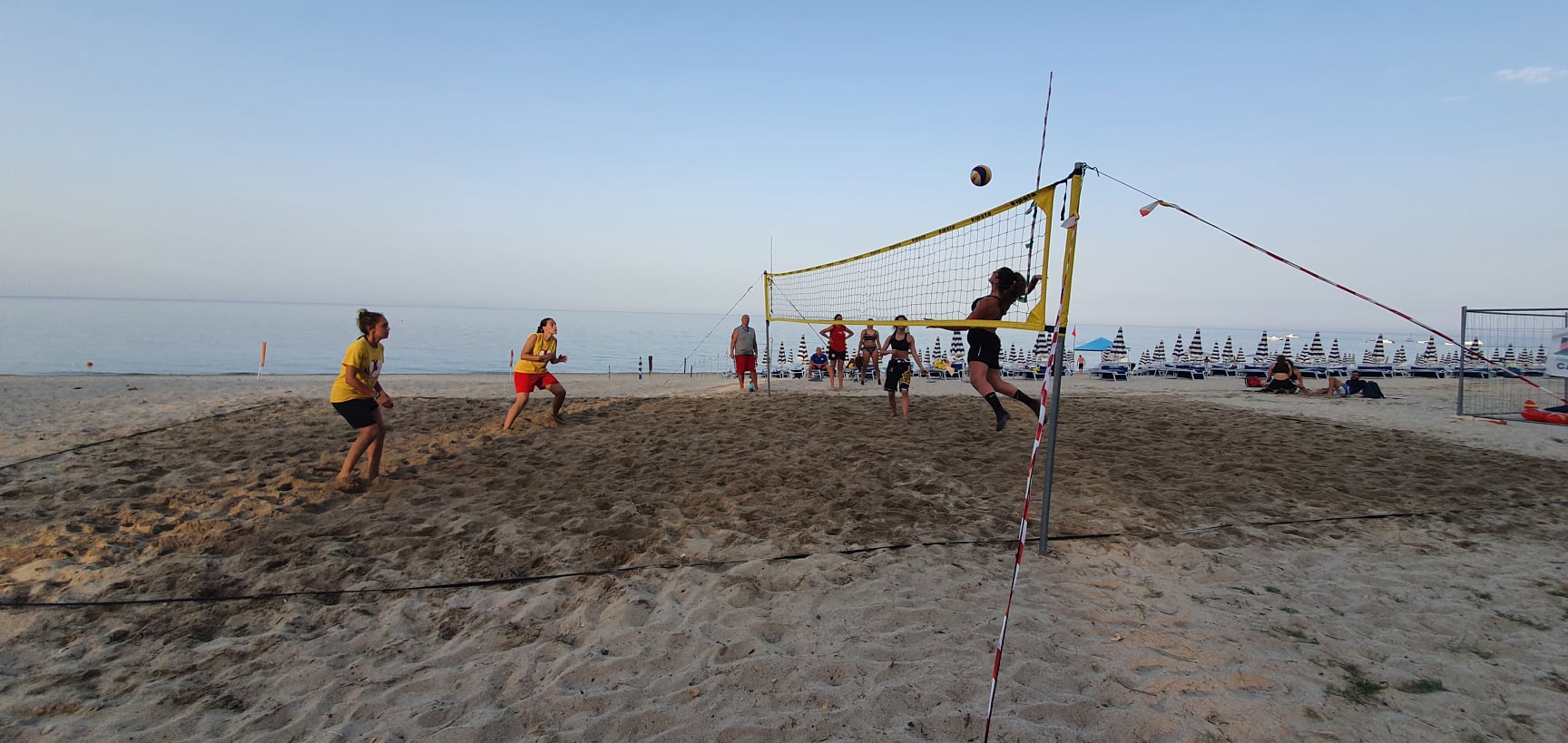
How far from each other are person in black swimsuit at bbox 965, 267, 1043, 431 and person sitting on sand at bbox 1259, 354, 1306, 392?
9762mm

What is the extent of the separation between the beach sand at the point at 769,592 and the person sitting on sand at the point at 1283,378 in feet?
21.5

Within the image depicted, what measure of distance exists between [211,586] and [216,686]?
1.00 metres

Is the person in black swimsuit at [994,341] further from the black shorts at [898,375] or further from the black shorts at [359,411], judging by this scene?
the black shorts at [359,411]

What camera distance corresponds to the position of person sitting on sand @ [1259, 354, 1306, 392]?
12.0m

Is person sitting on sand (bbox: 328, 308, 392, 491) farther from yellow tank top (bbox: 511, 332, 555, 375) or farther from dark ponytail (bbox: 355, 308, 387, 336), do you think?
yellow tank top (bbox: 511, 332, 555, 375)

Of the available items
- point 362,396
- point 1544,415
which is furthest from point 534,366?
point 1544,415

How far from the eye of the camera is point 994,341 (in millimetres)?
5227

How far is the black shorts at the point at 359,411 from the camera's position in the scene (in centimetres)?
441

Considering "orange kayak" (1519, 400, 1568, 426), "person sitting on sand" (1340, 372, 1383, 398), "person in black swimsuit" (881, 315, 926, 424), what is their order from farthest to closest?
"person sitting on sand" (1340, 372, 1383, 398)
"orange kayak" (1519, 400, 1568, 426)
"person in black swimsuit" (881, 315, 926, 424)

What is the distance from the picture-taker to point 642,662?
235cm

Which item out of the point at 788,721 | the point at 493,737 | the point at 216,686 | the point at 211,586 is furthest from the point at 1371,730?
the point at 211,586

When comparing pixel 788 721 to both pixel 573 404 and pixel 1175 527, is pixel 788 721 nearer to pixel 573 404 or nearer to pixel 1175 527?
pixel 1175 527

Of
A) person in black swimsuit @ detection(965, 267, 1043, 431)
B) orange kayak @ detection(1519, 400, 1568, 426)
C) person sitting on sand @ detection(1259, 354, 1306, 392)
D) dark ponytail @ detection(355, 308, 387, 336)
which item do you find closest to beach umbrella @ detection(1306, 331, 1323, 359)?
person sitting on sand @ detection(1259, 354, 1306, 392)

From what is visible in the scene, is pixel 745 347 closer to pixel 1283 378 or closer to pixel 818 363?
pixel 818 363
